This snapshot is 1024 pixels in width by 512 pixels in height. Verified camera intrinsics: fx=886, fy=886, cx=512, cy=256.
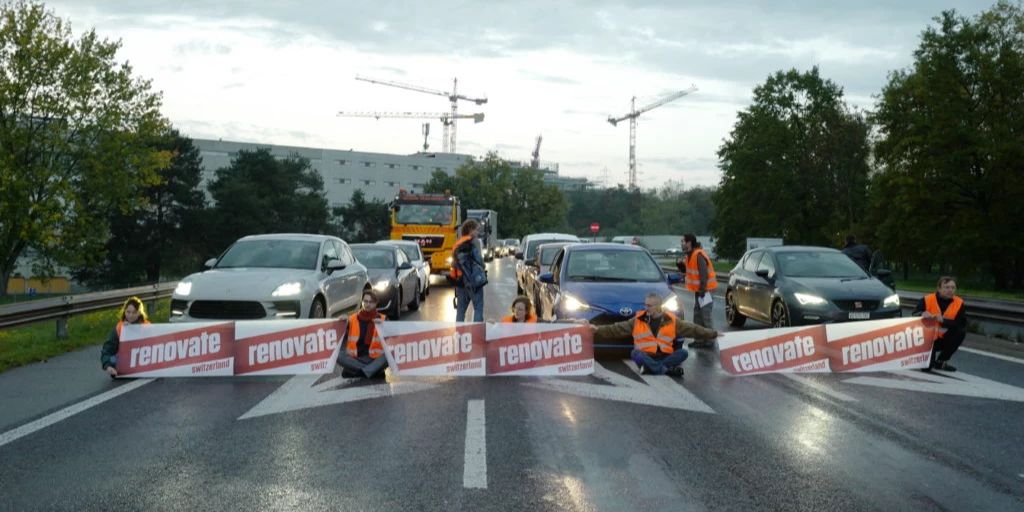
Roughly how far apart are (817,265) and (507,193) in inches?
3893

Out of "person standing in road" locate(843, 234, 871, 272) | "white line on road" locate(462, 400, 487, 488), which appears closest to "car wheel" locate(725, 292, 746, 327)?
"person standing in road" locate(843, 234, 871, 272)

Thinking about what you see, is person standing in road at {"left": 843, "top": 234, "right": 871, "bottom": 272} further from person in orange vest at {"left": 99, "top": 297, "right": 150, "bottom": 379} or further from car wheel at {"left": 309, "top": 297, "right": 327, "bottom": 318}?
person in orange vest at {"left": 99, "top": 297, "right": 150, "bottom": 379}

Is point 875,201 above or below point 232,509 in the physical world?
above

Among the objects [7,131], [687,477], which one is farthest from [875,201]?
[687,477]

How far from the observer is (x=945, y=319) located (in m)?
10.7

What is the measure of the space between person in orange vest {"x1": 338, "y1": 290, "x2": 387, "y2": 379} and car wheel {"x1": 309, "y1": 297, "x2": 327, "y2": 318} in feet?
7.68

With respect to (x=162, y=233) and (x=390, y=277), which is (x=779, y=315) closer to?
(x=390, y=277)

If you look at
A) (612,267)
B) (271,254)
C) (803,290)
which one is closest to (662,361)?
(612,267)

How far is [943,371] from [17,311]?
12.1m

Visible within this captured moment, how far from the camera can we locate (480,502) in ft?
16.9

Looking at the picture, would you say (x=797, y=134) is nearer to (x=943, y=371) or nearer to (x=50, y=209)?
(x=50, y=209)

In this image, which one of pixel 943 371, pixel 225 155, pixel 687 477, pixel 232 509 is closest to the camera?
pixel 232 509

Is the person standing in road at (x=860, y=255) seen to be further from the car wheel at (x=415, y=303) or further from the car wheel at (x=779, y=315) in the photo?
the car wheel at (x=415, y=303)

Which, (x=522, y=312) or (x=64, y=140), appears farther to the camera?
(x=64, y=140)
